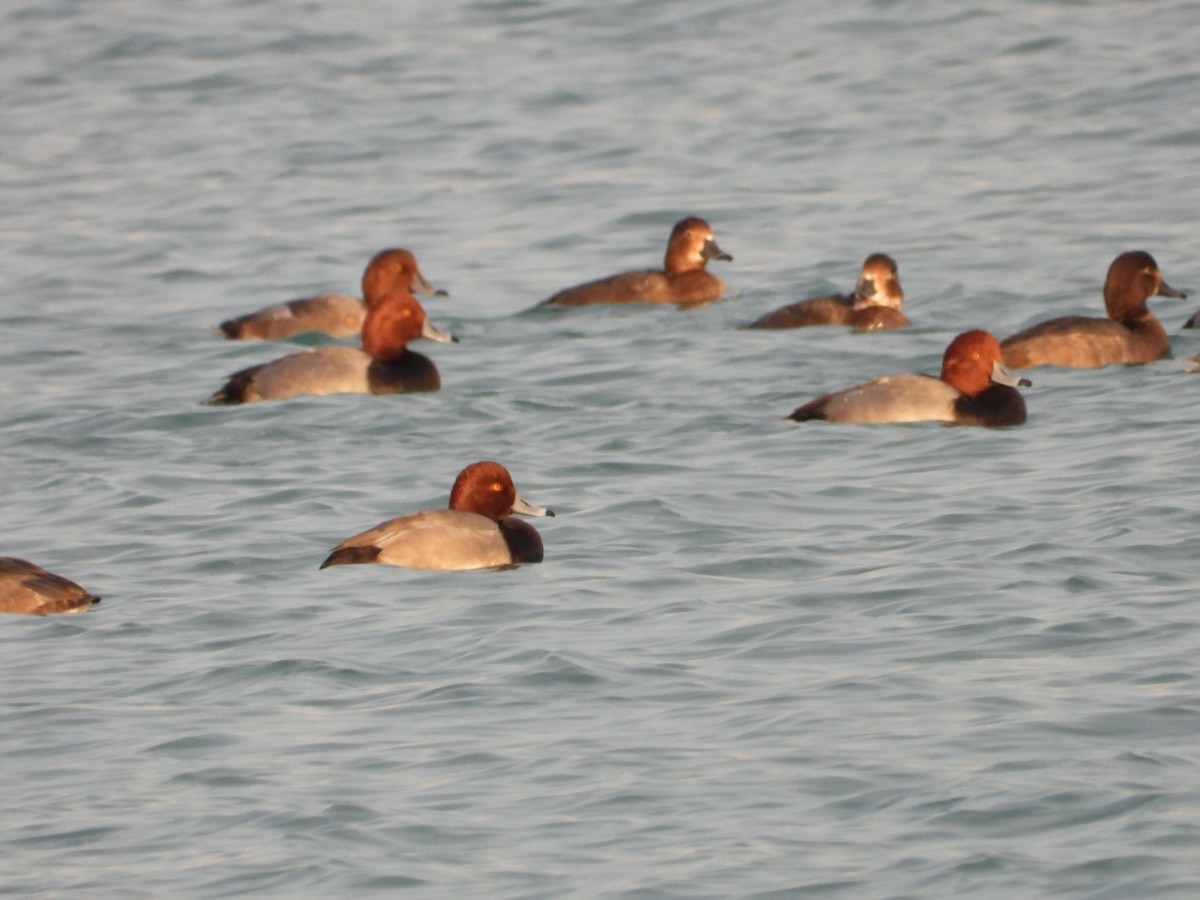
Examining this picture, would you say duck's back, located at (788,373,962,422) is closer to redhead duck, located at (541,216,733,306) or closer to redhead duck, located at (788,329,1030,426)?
redhead duck, located at (788,329,1030,426)

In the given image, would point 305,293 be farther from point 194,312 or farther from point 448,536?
point 448,536

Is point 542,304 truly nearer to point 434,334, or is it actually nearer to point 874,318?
point 434,334

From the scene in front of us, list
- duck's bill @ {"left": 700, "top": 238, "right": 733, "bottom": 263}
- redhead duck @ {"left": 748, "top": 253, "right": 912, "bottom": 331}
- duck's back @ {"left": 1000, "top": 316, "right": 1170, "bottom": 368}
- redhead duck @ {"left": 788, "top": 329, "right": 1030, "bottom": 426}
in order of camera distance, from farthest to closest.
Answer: duck's bill @ {"left": 700, "top": 238, "right": 733, "bottom": 263} < redhead duck @ {"left": 748, "top": 253, "right": 912, "bottom": 331} < duck's back @ {"left": 1000, "top": 316, "right": 1170, "bottom": 368} < redhead duck @ {"left": 788, "top": 329, "right": 1030, "bottom": 426}

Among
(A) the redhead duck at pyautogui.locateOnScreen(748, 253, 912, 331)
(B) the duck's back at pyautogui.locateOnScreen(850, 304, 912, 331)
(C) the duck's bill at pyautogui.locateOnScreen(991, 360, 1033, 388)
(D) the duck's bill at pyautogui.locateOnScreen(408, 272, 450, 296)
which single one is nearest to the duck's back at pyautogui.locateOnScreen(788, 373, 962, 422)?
(C) the duck's bill at pyautogui.locateOnScreen(991, 360, 1033, 388)

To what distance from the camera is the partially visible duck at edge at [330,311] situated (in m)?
15.5

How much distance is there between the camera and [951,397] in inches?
473

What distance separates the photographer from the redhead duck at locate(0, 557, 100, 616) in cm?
879

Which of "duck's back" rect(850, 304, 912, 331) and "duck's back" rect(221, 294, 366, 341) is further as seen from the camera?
"duck's back" rect(221, 294, 366, 341)

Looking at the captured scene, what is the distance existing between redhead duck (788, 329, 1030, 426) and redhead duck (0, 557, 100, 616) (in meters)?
4.52

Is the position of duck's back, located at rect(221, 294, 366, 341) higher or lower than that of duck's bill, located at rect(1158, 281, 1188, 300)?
higher

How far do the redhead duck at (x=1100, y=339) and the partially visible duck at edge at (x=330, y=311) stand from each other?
4573 mm

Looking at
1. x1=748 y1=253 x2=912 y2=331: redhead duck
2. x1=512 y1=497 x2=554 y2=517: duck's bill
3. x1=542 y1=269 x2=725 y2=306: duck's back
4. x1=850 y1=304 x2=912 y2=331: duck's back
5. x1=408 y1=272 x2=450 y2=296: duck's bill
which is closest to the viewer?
x1=512 y1=497 x2=554 y2=517: duck's bill

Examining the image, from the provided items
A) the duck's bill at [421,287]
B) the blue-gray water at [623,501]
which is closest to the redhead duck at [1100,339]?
the blue-gray water at [623,501]

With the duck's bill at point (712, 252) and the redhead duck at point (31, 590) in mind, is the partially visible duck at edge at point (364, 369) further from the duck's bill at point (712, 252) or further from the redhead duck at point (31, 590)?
the redhead duck at point (31, 590)
